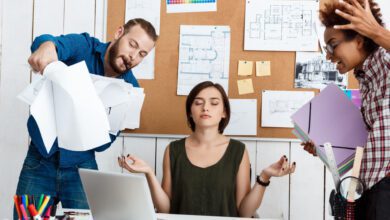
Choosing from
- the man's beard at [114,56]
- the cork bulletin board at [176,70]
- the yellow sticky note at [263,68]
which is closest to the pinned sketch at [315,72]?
the cork bulletin board at [176,70]

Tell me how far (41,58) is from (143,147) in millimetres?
1281

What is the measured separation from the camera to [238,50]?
8.03ft

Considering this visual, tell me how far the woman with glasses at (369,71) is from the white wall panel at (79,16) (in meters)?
1.39

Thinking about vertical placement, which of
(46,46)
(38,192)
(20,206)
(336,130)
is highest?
(46,46)

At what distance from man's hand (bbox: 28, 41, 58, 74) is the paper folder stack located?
84cm

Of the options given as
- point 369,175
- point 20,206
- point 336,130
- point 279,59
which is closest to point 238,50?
point 279,59

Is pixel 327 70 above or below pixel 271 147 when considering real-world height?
above

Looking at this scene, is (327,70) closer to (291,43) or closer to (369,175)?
(291,43)

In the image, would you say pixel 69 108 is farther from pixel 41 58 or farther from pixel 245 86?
pixel 245 86

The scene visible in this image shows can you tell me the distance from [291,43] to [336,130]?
96cm

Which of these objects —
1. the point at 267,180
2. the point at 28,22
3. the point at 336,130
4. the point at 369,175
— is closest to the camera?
the point at 369,175

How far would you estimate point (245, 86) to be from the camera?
2.43 metres

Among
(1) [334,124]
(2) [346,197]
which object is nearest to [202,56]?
(1) [334,124]

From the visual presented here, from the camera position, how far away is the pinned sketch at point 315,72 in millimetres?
2400
